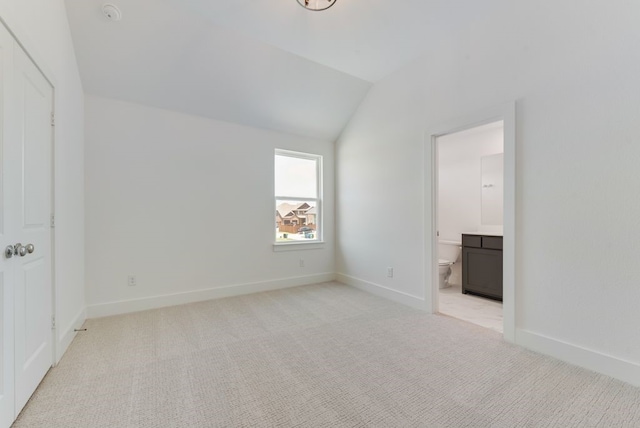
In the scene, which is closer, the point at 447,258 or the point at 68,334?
the point at 68,334

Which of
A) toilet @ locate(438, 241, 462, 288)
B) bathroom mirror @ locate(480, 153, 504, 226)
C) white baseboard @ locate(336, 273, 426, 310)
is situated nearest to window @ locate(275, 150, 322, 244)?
white baseboard @ locate(336, 273, 426, 310)

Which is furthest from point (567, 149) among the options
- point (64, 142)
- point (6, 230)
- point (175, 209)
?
point (64, 142)

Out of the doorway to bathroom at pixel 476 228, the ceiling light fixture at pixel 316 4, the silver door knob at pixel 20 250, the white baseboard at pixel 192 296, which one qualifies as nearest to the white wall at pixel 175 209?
the white baseboard at pixel 192 296

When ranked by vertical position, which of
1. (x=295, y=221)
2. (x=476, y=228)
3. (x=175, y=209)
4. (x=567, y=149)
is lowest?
(x=476, y=228)

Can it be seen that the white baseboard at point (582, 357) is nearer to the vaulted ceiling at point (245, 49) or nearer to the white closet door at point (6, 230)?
the vaulted ceiling at point (245, 49)

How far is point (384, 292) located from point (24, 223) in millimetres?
3418

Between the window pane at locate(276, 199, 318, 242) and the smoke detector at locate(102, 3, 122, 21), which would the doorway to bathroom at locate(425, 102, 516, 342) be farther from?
the smoke detector at locate(102, 3, 122, 21)

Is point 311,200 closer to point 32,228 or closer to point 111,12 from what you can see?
point 111,12

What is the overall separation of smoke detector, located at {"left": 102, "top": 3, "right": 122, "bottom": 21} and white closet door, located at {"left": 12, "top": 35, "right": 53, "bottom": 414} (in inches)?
35.7

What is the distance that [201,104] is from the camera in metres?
3.37

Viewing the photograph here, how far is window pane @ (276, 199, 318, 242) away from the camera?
13.8 feet

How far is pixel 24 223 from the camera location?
164 cm

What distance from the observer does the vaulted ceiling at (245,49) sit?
8.16 ft

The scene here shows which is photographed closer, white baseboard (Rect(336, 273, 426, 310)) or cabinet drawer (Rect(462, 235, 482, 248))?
white baseboard (Rect(336, 273, 426, 310))
